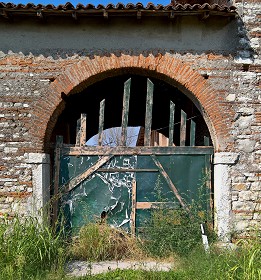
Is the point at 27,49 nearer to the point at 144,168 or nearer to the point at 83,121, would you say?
the point at 83,121

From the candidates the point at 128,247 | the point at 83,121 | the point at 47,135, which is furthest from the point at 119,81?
the point at 128,247

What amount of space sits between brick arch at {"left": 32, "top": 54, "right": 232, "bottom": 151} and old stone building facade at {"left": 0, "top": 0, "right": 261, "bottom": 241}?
0.02m

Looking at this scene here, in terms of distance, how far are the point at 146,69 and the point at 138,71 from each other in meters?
0.23

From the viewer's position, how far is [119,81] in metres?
8.15

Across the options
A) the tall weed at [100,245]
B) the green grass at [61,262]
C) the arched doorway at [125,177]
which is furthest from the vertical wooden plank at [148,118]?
the green grass at [61,262]

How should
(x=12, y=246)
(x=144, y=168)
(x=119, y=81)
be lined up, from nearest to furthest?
(x=12, y=246), (x=144, y=168), (x=119, y=81)

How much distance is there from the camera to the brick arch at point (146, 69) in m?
6.17

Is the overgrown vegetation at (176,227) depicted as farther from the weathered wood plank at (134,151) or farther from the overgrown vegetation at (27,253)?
the overgrown vegetation at (27,253)

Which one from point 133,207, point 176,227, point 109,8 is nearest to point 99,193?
point 133,207

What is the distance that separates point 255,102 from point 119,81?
10.5 ft

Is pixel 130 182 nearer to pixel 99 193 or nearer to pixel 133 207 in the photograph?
pixel 133 207

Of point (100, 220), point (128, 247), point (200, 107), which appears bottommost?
point (128, 247)

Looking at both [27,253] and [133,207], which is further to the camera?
[133,207]

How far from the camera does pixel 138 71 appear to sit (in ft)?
21.1
